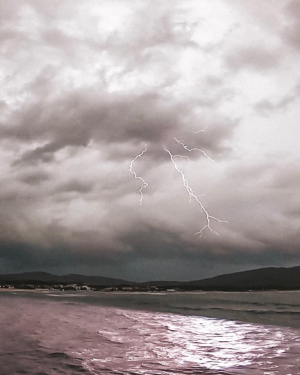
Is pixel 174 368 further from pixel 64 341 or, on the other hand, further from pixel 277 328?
pixel 277 328

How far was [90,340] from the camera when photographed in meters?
23.5

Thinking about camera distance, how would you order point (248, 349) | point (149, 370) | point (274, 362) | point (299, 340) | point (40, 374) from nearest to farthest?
point (40, 374) < point (149, 370) < point (274, 362) < point (248, 349) < point (299, 340)

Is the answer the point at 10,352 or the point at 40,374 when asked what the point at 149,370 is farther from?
the point at 10,352

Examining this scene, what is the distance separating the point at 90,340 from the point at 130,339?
2567 mm

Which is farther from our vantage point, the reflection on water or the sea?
the reflection on water

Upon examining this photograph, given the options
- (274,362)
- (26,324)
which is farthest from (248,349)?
(26,324)

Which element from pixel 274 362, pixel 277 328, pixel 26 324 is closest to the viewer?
pixel 274 362

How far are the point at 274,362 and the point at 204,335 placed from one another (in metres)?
10.0

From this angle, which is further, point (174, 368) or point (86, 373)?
point (174, 368)

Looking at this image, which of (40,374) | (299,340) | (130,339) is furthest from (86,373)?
(299,340)

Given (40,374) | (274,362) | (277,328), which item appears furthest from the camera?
(277,328)

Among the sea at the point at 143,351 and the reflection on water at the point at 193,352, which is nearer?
the sea at the point at 143,351

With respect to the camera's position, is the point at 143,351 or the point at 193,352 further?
the point at 193,352

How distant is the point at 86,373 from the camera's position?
15.0m
